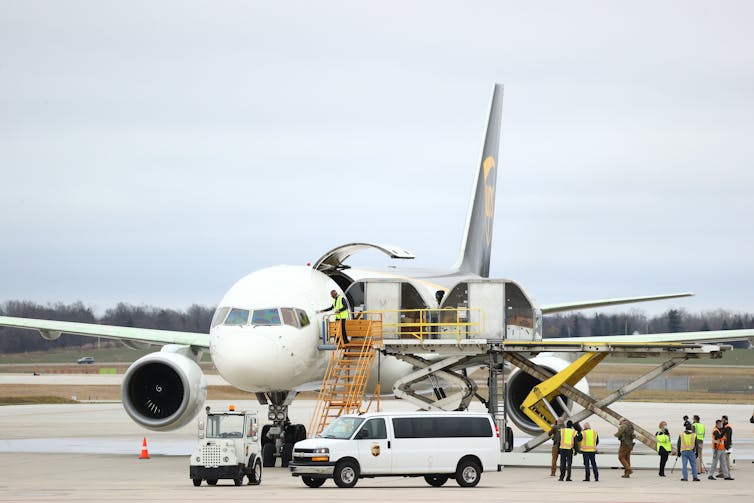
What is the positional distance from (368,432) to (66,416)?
3444cm

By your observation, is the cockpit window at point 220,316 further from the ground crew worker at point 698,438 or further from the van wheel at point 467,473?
the ground crew worker at point 698,438

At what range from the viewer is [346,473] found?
25.2 m

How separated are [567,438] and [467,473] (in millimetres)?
2768

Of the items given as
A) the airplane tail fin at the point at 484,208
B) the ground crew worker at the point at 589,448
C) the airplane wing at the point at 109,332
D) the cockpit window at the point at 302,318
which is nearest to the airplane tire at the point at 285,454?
the cockpit window at the point at 302,318

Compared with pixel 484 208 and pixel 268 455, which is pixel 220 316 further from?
pixel 484 208

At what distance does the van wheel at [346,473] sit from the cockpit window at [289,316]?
16.5ft

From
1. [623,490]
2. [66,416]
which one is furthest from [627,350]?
[66,416]

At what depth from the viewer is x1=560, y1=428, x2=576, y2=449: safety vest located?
27.5 metres

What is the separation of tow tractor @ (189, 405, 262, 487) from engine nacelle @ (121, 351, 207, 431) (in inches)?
218

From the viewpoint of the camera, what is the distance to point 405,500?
21547 millimetres

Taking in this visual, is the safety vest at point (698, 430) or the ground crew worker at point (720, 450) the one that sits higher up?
the safety vest at point (698, 430)

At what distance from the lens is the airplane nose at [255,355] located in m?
28.8

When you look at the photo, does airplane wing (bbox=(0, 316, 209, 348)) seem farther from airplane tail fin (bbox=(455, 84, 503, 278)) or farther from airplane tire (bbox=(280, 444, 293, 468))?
airplane tail fin (bbox=(455, 84, 503, 278))

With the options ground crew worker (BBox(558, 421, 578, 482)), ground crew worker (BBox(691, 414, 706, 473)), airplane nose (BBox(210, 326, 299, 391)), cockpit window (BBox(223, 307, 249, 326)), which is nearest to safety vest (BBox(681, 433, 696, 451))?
ground crew worker (BBox(691, 414, 706, 473))
